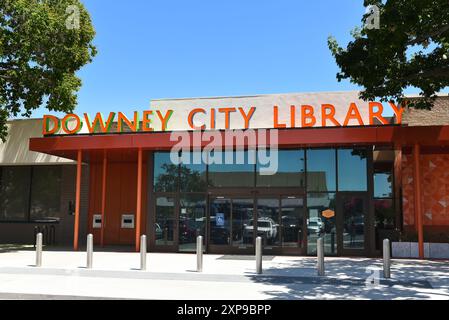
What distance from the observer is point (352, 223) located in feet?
58.0

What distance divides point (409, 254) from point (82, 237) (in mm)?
14035

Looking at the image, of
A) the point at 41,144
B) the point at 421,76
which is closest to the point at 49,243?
the point at 41,144

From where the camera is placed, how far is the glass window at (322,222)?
17.7 metres

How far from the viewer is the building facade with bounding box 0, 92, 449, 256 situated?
17.5 meters

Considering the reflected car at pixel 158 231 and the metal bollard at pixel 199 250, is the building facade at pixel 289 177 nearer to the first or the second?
the reflected car at pixel 158 231

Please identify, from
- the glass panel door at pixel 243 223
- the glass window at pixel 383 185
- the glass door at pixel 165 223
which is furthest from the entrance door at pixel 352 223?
the glass door at pixel 165 223

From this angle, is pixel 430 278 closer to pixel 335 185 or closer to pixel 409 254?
pixel 409 254

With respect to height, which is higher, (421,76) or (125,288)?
(421,76)

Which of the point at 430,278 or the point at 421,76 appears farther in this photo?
the point at 421,76

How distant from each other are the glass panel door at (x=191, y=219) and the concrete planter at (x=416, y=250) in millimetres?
6928

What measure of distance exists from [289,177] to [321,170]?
1.19m

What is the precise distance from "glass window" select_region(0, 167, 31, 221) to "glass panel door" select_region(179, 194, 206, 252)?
896 centimetres

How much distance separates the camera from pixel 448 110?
801 inches

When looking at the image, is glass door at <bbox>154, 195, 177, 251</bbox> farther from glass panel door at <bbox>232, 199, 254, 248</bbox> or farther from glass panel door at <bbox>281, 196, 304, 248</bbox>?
glass panel door at <bbox>281, 196, 304, 248</bbox>
